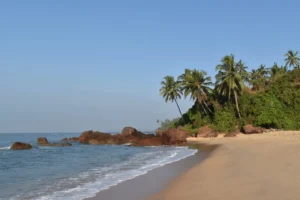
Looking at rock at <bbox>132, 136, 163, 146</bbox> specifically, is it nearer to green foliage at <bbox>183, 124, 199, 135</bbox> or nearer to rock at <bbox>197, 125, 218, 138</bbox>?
rock at <bbox>197, 125, 218, 138</bbox>

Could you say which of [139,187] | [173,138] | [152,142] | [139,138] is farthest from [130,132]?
[139,187]

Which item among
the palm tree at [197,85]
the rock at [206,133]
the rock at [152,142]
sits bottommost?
the rock at [152,142]

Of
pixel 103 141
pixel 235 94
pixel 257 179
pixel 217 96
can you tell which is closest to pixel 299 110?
pixel 235 94

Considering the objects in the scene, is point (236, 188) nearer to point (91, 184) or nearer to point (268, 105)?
point (91, 184)

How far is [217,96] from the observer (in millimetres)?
57594

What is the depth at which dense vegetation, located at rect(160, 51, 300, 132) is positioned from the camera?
1933 inches

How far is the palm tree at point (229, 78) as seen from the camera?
4881cm

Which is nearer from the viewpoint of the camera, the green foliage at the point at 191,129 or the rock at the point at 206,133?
the rock at the point at 206,133

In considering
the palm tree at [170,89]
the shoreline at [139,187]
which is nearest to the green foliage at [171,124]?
the palm tree at [170,89]

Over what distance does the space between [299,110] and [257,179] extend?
43.8 m

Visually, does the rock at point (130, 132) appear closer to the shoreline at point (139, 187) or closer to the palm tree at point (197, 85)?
the palm tree at point (197, 85)

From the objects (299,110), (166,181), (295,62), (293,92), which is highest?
(295,62)

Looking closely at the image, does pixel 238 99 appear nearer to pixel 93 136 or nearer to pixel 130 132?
pixel 130 132

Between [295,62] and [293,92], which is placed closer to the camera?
[293,92]
